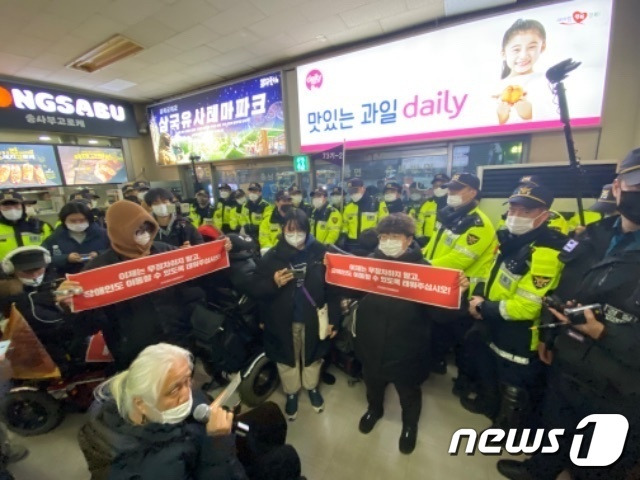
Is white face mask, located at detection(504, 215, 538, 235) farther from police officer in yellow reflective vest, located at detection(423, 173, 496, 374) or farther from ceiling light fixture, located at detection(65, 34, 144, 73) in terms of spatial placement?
ceiling light fixture, located at detection(65, 34, 144, 73)

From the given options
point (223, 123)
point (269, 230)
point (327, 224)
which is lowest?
point (269, 230)

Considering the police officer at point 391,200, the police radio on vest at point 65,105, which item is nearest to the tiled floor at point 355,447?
the police officer at point 391,200

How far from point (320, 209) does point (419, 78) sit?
2.50m

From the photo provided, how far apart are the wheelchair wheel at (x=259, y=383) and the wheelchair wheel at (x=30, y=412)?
1.36 metres

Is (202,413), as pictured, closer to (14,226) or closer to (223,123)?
(14,226)

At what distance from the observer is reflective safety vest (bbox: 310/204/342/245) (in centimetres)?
404

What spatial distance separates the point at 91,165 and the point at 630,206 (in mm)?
8991

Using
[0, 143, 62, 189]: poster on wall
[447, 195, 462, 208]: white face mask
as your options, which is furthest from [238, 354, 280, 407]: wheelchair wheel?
[0, 143, 62, 189]: poster on wall

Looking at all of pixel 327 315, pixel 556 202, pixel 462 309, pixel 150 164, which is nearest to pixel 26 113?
pixel 150 164

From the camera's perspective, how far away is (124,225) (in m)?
1.65

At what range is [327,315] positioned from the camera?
2.00 metres

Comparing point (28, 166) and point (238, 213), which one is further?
point (28, 166)

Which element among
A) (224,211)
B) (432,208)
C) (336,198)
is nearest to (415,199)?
(432,208)

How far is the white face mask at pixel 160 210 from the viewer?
7.86ft
